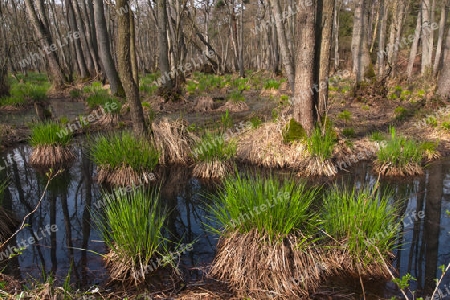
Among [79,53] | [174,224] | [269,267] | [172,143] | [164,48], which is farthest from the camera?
[79,53]

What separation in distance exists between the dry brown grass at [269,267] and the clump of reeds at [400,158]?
3.35 metres

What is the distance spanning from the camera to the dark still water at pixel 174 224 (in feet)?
12.3

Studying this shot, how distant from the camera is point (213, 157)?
6781 millimetres

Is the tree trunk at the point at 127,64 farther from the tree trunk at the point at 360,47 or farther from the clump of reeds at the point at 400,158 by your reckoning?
the tree trunk at the point at 360,47

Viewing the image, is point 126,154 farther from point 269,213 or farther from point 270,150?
point 269,213

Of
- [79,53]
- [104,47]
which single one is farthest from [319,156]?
[79,53]

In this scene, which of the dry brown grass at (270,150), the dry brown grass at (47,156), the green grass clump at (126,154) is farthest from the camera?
the dry brown grass at (47,156)

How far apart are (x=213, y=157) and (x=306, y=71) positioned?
7.70 feet

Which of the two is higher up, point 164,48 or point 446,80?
point 164,48

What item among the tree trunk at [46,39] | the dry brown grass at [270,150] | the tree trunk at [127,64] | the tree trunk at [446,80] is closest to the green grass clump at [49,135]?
the tree trunk at [127,64]

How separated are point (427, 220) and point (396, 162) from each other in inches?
72.5

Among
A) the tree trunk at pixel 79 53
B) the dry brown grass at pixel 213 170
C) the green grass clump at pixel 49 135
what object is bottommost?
the dry brown grass at pixel 213 170

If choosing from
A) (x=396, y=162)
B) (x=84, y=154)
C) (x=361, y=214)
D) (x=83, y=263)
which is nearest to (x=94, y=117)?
(x=84, y=154)

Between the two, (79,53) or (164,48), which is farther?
(79,53)
